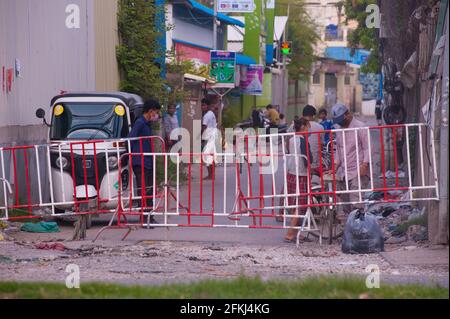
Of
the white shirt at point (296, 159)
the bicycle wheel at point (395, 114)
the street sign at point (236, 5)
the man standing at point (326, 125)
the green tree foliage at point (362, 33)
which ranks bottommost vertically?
the white shirt at point (296, 159)

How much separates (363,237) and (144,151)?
421 cm

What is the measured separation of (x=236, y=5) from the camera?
33.2m

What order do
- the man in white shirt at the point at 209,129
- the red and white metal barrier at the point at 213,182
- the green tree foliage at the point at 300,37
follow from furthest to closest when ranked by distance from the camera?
the green tree foliage at the point at 300,37, the man in white shirt at the point at 209,129, the red and white metal barrier at the point at 213,182

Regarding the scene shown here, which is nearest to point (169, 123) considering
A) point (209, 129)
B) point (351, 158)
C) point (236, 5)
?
point (209, 129)

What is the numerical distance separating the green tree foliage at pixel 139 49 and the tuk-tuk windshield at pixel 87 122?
6695mm

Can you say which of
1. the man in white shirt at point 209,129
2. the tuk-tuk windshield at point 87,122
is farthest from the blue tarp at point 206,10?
the tuk-tuk windshield at point 87,122

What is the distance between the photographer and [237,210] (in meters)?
12.6

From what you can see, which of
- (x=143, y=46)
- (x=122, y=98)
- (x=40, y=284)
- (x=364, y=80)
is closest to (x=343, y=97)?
(x=364, y=80)

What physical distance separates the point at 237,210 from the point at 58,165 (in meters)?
3.41

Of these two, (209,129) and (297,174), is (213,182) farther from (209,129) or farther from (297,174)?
(209,129)

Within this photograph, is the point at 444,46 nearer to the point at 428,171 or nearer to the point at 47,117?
the point at 428,171

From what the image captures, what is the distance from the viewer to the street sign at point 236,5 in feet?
108

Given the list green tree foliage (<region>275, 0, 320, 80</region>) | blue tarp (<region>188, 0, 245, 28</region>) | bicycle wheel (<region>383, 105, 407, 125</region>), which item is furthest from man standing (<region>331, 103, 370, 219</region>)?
green tree foliage (<region>275, 0, 320, 80</region>)

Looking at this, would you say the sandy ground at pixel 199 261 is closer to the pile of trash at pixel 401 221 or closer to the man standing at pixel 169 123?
the pile of trash at pixel 401 221
